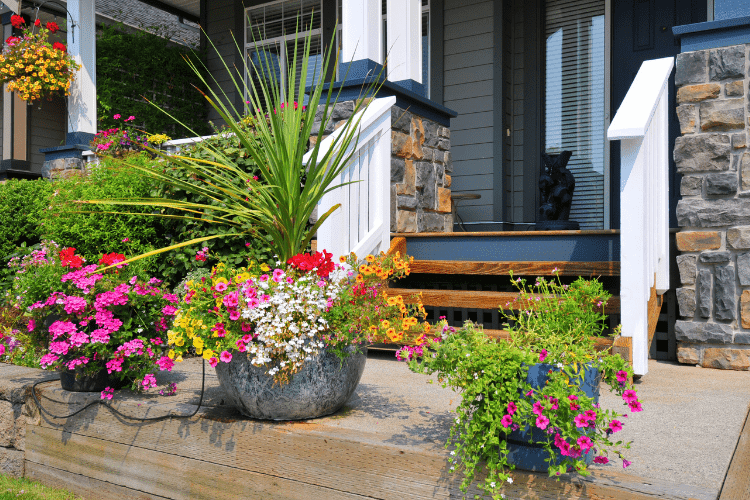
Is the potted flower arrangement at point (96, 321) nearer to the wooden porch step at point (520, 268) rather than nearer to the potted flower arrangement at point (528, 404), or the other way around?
the potted flower arrangement at point (528, 404)

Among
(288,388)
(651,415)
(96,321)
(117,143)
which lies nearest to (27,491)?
(96,321)

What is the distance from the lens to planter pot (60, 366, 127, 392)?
7.95 ft

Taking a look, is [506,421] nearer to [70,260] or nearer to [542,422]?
[542,422]

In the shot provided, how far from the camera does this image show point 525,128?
582 centimetres

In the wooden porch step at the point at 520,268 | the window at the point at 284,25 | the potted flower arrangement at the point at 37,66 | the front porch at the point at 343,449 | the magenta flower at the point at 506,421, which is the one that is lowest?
the front porch at the point at 343,449

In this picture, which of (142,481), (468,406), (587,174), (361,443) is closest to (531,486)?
(468,406)

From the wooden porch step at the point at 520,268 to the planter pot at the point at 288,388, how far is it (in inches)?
52.6

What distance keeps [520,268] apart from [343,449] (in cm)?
178

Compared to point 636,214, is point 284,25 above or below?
above

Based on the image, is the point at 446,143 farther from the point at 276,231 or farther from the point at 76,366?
the point at 76,366

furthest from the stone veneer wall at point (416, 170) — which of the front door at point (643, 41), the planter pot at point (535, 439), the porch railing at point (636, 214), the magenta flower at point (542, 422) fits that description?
the magenta flower at point (542, 422)

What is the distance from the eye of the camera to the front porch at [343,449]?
159 cm

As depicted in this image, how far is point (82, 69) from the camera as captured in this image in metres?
5.96

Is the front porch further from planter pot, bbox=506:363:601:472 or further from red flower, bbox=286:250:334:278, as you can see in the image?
red flower, bbox=286:250:334:278
